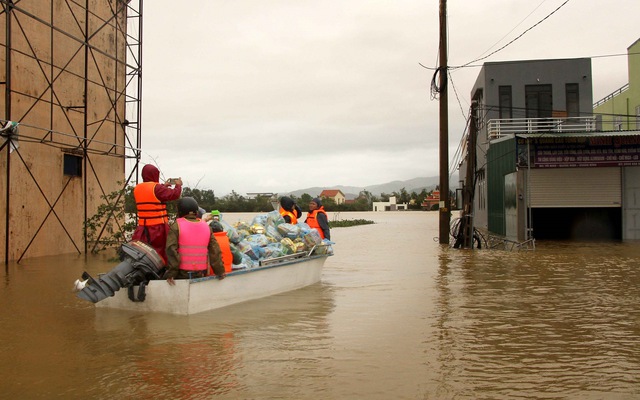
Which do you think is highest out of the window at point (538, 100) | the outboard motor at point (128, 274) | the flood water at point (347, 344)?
the window at point (538, 100)

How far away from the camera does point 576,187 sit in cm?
2305

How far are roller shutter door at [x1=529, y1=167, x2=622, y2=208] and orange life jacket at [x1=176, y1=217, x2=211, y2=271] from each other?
17470 mm

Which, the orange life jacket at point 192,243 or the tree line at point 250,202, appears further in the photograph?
the tree line at point 250,202

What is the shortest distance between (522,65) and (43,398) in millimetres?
29990

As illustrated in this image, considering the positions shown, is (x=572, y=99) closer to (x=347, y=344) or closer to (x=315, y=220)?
(x=315, y=220)

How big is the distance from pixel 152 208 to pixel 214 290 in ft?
4.80

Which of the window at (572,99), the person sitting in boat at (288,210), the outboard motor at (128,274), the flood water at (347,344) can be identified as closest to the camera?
the flood water at (347,344)

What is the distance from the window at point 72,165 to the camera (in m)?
18.7

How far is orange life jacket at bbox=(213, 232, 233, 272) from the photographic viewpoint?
A: 9.03 metres

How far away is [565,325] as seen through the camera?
25.4 ft

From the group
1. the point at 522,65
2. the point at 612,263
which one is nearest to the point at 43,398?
the point at 612,263

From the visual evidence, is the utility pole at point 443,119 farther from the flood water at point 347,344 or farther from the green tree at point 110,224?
the green tree at point 110,224

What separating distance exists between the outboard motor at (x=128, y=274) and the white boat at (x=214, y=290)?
0.15 m

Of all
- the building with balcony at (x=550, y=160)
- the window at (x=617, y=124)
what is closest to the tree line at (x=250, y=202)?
→ the building with balcony at (x=550, y=160)
